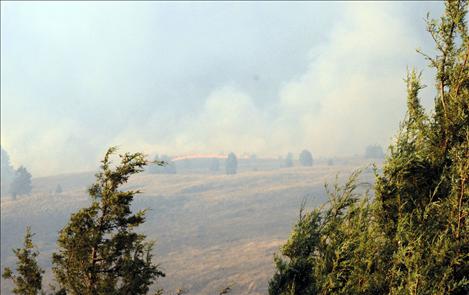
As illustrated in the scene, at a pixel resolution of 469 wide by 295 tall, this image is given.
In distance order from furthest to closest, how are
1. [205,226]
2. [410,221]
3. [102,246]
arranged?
[205,226]
[102,246]
[410,221]

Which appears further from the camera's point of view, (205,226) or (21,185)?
(21,185)

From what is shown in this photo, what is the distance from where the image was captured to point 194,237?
121875 mm

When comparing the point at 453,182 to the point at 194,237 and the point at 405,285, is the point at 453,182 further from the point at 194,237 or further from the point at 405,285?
the point at 194,237

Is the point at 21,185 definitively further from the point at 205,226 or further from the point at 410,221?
the point at 410,221

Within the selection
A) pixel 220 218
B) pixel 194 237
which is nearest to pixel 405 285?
pixel 194 237

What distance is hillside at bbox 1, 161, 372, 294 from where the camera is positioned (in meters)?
83.1

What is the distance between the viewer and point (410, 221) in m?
7.94

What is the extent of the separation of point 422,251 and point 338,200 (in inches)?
82.2

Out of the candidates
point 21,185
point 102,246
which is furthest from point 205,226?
point 102,246

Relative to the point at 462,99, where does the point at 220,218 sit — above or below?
below

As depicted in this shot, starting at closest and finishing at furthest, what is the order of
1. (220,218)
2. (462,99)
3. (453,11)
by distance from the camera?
(462,99) < (453,11) < (220,218)

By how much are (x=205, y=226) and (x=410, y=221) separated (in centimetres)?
12963

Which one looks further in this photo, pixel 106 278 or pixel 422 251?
pixel 106 278

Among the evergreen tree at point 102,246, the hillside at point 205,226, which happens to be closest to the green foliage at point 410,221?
the evergreen tree at point 102,246
